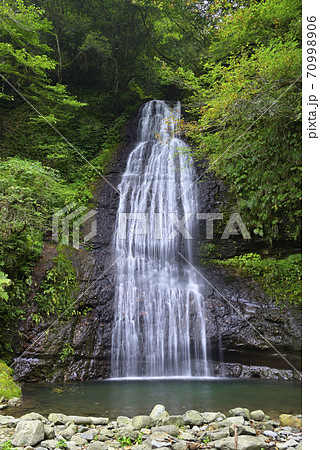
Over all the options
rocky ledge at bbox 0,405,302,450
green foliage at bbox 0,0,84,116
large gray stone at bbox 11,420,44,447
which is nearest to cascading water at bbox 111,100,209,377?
rocky ledge at bbox 0,405,302,450

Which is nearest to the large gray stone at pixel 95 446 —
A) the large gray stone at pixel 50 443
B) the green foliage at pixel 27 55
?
the large gray stone at pixel 50 443

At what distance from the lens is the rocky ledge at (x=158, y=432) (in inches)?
116

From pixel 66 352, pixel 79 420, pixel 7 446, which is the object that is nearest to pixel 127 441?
pixel 79 420

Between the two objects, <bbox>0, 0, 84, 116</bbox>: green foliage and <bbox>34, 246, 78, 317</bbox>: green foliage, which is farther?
<bbox>0, 0, 84, 116</bbox>: green foliage

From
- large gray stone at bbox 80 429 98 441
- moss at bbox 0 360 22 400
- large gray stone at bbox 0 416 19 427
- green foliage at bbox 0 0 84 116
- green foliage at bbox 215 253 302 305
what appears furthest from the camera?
green foliage at bbox 0 0 84 116

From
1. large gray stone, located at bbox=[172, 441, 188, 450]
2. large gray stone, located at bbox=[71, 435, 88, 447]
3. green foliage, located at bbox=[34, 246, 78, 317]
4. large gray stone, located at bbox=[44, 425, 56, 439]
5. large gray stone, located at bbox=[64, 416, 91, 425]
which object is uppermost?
green foliage, located at bbox=[34, 246, 78, 317]

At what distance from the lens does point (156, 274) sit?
29.0 feet

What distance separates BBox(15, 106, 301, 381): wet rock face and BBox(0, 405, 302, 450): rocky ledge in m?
2.95

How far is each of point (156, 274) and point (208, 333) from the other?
7.08 feet

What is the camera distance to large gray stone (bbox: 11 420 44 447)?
9.61 feet

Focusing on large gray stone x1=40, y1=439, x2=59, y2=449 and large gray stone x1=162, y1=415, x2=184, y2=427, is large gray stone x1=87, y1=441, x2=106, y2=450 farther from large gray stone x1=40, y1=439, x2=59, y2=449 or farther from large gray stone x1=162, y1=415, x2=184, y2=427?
large gray stone x1=162, y1=415, x2=184, y2=427

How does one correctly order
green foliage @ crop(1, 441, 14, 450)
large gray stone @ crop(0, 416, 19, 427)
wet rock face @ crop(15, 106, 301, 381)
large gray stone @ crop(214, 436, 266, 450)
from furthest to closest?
1. wet rock face @ crop(15, 106, 301, 381)
2. large gray stone @ crop(0, 416, 19, 427)
3. large gray stone @ crop(214, 436, 266, 450)
4. green foliage @ crop(1, 441, 14, 450)

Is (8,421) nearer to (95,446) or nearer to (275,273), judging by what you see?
(95,446)

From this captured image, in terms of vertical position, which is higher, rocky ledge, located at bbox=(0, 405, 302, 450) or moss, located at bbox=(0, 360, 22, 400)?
rocky ledge, located at bbox=(0, 405, 302, 450)
